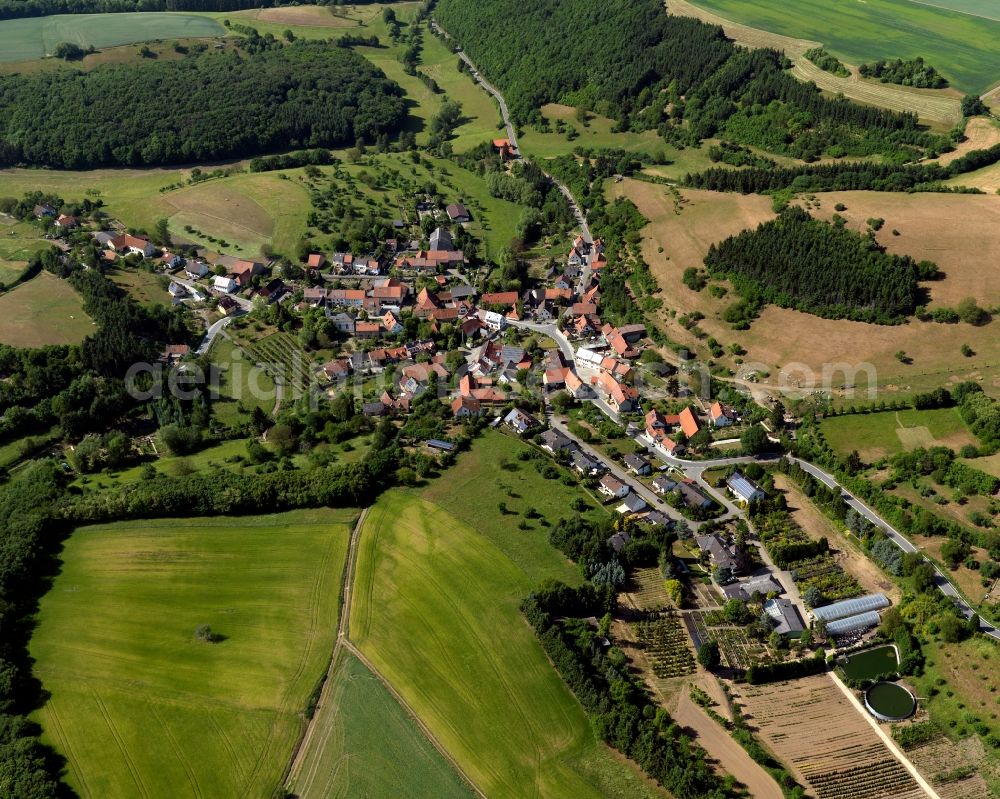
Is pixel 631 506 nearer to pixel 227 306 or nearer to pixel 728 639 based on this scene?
pixel 728 639

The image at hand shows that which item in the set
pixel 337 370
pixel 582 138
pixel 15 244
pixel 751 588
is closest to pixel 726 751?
pixel 751 588

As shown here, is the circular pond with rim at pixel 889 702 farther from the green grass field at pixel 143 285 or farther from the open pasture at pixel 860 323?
the green grass field at pixel 143 285

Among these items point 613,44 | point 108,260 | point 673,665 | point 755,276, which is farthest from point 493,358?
point 613,44

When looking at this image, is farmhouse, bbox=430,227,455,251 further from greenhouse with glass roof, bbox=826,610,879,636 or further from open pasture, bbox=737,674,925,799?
open pasture, bbox=737,674,925,799

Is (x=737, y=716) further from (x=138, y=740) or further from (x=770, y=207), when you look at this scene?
(x=770, y=207)

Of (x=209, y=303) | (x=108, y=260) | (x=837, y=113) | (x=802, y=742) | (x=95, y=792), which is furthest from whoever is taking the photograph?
(x=837, y=113)

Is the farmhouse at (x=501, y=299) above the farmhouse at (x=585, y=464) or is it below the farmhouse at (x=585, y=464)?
above

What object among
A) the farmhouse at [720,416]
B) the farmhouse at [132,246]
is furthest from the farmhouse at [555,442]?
the farmhouse at [132,246]
